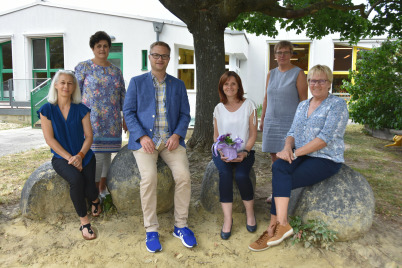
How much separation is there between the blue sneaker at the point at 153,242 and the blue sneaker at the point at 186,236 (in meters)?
0.23

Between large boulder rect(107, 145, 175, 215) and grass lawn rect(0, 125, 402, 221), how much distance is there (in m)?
1.67

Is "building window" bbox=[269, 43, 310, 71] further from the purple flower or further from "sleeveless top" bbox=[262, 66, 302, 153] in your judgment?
the purple flower

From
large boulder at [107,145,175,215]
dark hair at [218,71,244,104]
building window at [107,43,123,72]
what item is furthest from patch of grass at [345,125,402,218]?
building window at [107,43,123,72]

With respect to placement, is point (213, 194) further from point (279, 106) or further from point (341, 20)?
point (341, 20)

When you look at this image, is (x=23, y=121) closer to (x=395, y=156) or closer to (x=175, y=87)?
(x=175, y=87)

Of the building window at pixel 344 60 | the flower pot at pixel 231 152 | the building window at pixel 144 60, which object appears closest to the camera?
the flower pot at pixel 231 152

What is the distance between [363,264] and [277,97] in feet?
6.29

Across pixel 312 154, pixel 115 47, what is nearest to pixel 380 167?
pixel 312 154

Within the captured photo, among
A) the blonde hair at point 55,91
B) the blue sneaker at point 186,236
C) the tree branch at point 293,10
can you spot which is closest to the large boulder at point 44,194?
the blonde hair at point 55,91

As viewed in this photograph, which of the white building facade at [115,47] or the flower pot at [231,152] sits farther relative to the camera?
the white building facade at [115,47]

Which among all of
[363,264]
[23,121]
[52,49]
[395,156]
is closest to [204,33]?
[363,264]

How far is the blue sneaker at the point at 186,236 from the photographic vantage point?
326 centimetres

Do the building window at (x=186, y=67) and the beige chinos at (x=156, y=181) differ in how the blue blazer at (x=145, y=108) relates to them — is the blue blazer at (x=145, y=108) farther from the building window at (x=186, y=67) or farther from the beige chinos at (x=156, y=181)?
the building window at (x=186, y=67)

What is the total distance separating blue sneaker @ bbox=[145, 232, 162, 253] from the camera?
3154 mm
